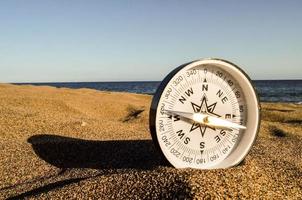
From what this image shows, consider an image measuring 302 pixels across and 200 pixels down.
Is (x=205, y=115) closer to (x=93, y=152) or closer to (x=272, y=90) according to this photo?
(x=93, y=152)

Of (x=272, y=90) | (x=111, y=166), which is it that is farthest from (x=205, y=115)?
(x=272, y=90)

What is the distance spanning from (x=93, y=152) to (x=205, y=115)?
2.10 m

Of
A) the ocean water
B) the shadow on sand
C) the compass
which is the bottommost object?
the ocean water

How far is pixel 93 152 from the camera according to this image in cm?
537

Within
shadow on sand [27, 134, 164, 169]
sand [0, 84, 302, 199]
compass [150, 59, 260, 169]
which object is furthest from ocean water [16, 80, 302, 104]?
compass [150, 59, 260, 169]

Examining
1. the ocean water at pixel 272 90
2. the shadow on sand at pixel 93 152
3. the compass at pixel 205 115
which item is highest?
the compass at pixel 205 115

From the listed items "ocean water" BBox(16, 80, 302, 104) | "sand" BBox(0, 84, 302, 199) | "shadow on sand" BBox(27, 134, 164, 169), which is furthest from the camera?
"ocean water" BBox(16, 80, 302, 104)

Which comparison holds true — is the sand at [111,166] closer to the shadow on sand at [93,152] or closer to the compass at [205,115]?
the shadow on sand at [93,152]

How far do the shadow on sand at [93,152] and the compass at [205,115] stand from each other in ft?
2.59

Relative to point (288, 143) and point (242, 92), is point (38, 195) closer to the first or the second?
point (242, 92)

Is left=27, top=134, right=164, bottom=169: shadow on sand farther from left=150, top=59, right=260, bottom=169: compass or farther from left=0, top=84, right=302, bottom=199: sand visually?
left=150, top=59, right=260, bottom=169: compass

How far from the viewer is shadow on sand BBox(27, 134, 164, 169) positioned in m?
4.72

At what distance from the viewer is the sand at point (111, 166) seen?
334 cm

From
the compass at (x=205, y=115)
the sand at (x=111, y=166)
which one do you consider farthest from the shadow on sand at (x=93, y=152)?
the compass at (x=205, y=115)
